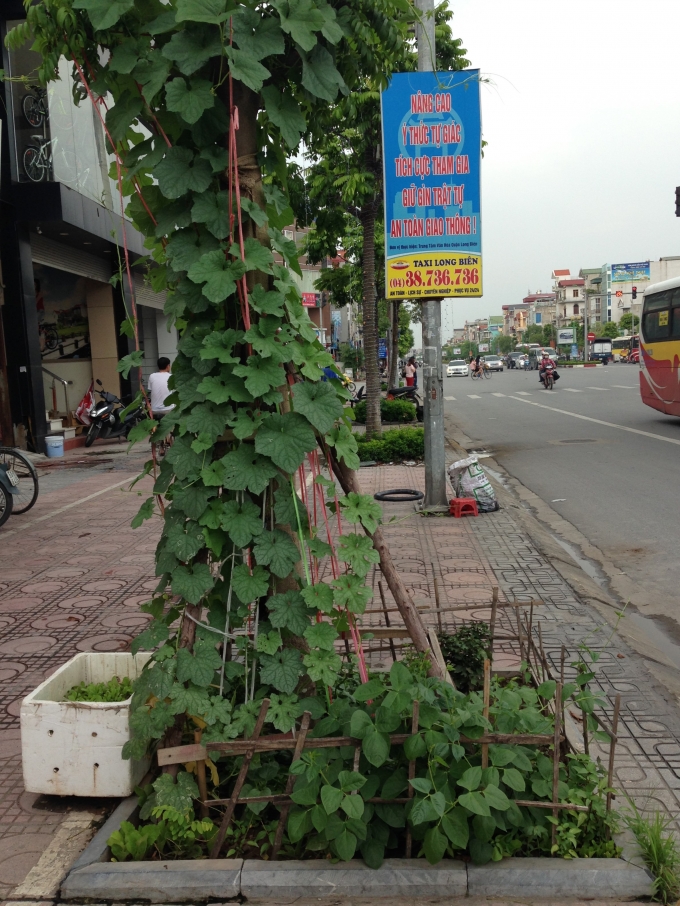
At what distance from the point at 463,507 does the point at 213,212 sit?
6774 millimetres

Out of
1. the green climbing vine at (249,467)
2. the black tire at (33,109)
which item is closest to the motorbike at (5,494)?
the green climbing vine at (249,467)

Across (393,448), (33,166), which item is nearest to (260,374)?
(393,448)

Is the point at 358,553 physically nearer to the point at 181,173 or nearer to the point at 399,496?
the point at 181,173

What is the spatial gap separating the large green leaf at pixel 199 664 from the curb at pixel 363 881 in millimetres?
598

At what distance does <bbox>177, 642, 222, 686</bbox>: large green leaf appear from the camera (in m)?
3.01

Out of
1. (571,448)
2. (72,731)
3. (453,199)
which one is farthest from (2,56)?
(72,731)

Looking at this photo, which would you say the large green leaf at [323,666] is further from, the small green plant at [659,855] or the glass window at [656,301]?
the glass window at [656,301]

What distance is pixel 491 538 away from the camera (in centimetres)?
820

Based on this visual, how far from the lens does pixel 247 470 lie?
3.00 metres

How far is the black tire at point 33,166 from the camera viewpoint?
15469 mm

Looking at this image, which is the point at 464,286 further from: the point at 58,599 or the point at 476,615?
the point at 58,599

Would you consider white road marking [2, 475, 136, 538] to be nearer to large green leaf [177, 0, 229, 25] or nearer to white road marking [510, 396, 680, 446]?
large green leaf [177, 0, 229, 25]

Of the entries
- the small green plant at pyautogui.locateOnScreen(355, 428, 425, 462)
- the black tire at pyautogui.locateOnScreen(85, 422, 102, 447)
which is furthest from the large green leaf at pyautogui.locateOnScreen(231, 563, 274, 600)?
the black tire at pyautogui.locateOnScreen(85, 422, 102, 447)

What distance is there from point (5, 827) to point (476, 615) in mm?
3234
